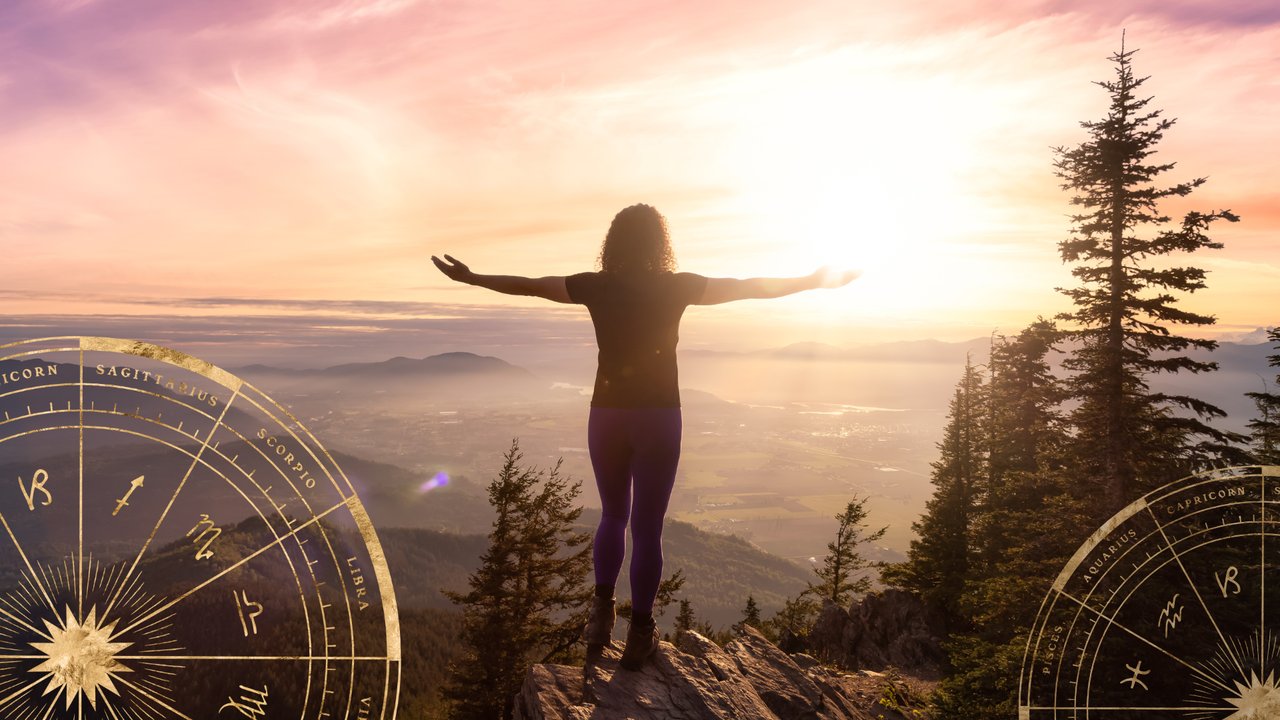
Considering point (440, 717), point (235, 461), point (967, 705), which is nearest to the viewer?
point (235, 461)

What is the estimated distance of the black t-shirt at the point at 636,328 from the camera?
525 cm

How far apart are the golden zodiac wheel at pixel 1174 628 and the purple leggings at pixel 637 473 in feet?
12.6

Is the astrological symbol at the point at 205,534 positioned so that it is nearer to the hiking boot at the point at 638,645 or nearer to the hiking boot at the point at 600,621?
the hiking boot at the point at 600,621

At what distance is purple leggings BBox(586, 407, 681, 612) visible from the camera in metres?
5.26

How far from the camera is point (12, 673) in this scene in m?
3.86

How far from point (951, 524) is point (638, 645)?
29.0 m

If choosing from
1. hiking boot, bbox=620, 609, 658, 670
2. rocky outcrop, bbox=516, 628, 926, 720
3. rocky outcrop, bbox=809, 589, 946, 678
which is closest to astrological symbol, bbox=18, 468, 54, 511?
rocky outcrop, bbox=516, 628, 926, 720

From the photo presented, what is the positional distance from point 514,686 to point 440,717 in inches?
436

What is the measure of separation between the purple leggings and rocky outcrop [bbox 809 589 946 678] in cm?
2297

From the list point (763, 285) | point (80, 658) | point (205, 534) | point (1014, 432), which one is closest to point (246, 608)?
point (205, 534)

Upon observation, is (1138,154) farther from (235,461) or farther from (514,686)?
(514,686)

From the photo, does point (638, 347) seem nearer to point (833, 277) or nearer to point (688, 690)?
point (833, 277)

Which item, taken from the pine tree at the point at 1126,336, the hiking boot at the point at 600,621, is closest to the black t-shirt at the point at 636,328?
the hiking boot at the point at 600,621

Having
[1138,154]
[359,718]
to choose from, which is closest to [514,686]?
[359,718]
